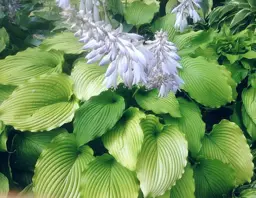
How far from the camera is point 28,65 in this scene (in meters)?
2.69

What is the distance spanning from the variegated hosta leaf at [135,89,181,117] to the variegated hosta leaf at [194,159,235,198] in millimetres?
356

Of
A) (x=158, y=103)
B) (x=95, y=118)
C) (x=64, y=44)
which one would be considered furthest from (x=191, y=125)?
(x=64, y=44)

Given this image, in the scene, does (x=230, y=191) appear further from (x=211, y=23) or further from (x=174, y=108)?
(x=211, y=23)

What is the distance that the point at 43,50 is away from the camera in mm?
2803

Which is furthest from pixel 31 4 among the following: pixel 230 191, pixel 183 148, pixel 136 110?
pixel 230 191

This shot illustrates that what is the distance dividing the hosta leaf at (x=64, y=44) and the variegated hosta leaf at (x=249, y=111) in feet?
3.79

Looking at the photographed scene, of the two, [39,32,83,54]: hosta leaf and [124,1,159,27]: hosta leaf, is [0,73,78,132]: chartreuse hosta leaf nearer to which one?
[39,32,83,54]: hosta leaf

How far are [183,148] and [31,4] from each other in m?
2.14

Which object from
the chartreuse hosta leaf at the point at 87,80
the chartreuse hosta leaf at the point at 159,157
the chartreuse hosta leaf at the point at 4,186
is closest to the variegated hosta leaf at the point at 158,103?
the chartreuse hosta leaf at the point at 159,157

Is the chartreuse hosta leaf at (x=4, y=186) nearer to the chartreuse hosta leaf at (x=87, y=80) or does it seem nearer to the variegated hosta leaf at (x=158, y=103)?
the chartreuse hosta leaf at (x=87, y=80)

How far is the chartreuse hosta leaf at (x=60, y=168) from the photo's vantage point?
226 cm

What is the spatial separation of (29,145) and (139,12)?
1381 mm

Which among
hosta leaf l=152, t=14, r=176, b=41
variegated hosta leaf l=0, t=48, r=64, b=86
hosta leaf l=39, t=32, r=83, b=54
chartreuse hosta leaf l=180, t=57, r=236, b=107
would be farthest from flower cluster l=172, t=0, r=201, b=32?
variegated hosta leaf l=0, t=48, r=64, b=86

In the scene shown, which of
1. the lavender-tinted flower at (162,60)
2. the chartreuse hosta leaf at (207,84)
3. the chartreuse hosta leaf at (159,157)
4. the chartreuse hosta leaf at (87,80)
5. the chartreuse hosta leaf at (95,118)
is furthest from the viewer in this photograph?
the chartreuse hosta leaf at (207,84)
